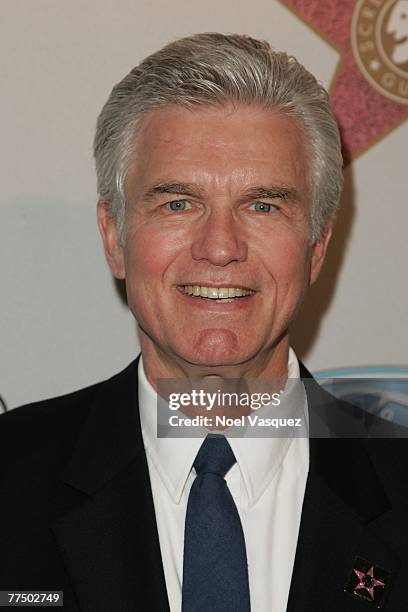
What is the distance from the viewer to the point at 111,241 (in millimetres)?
2176

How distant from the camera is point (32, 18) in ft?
8.00

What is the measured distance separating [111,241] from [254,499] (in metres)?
0.65

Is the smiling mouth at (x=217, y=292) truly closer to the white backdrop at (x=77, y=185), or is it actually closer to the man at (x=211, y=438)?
the man at (x=211, y=438)

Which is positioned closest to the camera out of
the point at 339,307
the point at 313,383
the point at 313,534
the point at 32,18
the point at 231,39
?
the point at 313,534

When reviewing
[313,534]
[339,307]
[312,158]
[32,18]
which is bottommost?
[313,534]

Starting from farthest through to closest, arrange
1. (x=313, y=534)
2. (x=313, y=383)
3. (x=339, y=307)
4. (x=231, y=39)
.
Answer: (x=339, y=307), (x=313, y=383), (x=231, y=39), (x=313, y=534)

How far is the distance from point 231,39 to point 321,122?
261mm

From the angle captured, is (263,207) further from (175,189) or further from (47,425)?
(47,425)

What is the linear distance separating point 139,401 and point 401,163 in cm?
98

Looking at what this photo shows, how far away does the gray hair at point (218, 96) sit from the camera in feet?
6.54

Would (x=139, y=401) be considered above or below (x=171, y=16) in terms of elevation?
below

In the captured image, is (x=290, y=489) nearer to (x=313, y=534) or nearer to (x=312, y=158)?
(x=313, y=534)

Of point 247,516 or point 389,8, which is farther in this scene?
point 389,8

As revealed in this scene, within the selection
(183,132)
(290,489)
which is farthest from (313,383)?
(183,132)
